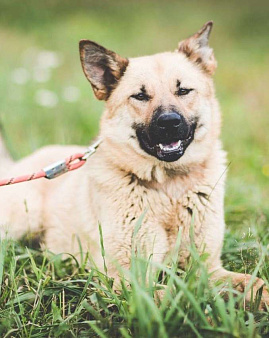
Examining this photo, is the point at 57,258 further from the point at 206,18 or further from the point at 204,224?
the point at 206,18

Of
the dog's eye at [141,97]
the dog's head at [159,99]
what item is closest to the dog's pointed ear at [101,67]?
the dog's head at [159,99]

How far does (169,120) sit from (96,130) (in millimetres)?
3001

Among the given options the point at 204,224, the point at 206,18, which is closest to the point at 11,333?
the point at 204,224

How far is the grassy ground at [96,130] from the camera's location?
205 cm

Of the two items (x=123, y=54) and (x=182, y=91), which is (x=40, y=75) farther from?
(x=182, y=91)

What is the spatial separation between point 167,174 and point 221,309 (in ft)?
4.12

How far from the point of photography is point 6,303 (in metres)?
2.35

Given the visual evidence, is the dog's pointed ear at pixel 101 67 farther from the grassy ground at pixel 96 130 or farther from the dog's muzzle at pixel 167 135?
the grassy ground at pixel 96 130

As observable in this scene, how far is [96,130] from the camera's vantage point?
571 centimetres

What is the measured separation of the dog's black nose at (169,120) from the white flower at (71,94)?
3.71 m

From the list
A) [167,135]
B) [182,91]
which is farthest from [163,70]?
[167,135]

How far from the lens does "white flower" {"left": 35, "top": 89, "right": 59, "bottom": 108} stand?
20.4 feet

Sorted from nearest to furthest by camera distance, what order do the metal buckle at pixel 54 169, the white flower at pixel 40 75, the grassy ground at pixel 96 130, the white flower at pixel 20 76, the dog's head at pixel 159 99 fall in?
the grassy ground at pixel 96 130 → the dog's head at pixel 159 99 → the metal buckle at pixel 54 169 → the white flower at pixel 20 76 → the white flower at pixel 40 75

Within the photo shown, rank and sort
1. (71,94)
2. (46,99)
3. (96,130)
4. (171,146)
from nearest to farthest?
1. (171,146)
2. (96,130)
3. (46,99)
4. (71,94)
